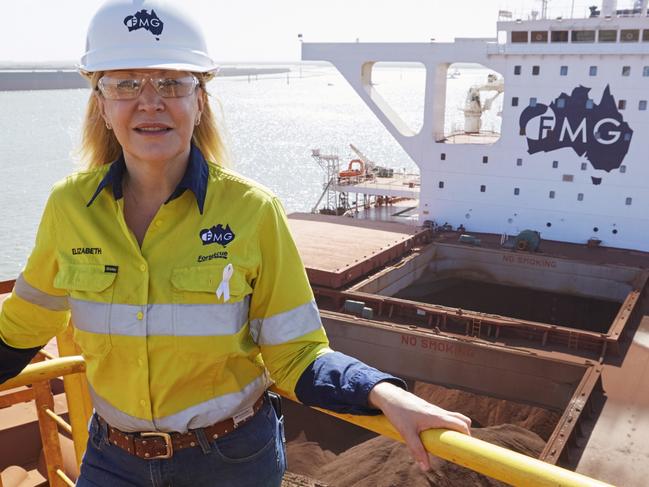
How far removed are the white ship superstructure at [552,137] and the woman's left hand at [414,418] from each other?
55.9 ft

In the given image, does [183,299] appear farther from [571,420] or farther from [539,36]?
[539,36]

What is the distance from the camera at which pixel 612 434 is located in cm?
912

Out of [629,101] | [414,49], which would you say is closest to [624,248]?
[629,101]

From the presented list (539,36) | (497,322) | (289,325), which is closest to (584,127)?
(539,36)

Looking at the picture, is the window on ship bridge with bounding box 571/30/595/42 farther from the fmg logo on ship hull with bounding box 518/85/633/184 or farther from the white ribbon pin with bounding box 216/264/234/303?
the white ribbon pin with bounding box 216/264/234/303

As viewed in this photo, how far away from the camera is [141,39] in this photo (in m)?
2.05

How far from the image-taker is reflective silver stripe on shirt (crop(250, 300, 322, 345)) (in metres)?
2.08

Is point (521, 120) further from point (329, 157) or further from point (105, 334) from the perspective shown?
point (105, 334)

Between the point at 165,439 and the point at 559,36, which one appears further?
the point at 559,36

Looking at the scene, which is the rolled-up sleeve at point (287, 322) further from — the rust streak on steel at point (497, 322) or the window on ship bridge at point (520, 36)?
the window on ship bridge at point (520, 36)

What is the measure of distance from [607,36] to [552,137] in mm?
2925

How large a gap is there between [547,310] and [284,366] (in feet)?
54.6

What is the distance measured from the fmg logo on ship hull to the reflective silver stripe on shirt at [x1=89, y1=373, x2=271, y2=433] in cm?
1699

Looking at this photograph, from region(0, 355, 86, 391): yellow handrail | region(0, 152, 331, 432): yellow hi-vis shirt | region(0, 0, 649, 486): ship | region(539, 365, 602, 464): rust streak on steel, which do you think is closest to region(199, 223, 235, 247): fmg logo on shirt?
region(0, 152, 331, 432): yellow hi-vis shirt
